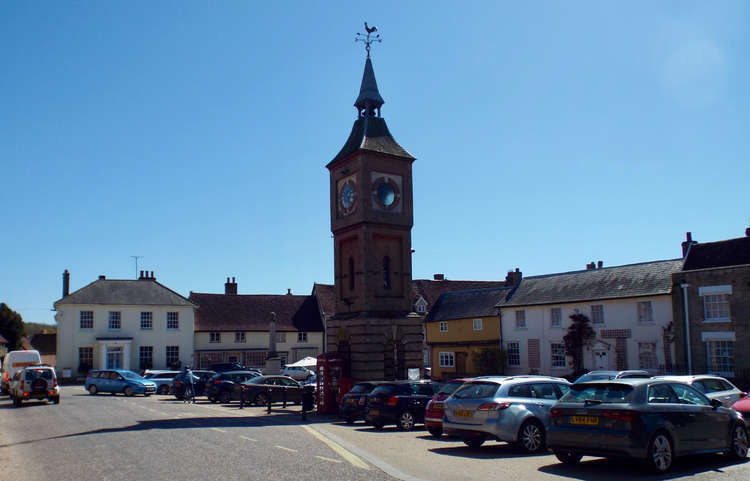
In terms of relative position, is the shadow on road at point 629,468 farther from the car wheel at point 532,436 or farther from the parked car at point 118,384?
the parked car at point 118,384

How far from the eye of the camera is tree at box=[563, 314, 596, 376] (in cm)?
3834

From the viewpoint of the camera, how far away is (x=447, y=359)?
4950cm

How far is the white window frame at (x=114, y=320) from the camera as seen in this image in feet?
168

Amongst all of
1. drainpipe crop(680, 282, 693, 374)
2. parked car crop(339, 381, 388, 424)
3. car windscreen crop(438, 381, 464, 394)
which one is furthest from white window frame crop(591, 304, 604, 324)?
car windscreen crop(438, 381, 464, 394)

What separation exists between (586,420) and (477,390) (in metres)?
3.56

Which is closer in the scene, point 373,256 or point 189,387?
point 373,256

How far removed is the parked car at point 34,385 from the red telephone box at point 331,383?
11920 mm

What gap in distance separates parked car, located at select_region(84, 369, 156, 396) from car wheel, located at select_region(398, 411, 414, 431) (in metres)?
22.6

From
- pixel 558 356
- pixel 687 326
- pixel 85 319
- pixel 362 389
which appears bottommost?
pixel 558 356

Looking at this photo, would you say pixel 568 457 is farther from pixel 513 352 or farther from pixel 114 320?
pixel 114 320

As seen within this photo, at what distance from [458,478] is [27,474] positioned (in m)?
7.48

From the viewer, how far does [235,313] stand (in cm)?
5759

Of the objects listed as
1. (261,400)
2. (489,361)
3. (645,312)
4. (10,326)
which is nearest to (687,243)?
(645,312)

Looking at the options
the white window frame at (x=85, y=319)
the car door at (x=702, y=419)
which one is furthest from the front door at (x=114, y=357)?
the car door at (x=702, y=419)
